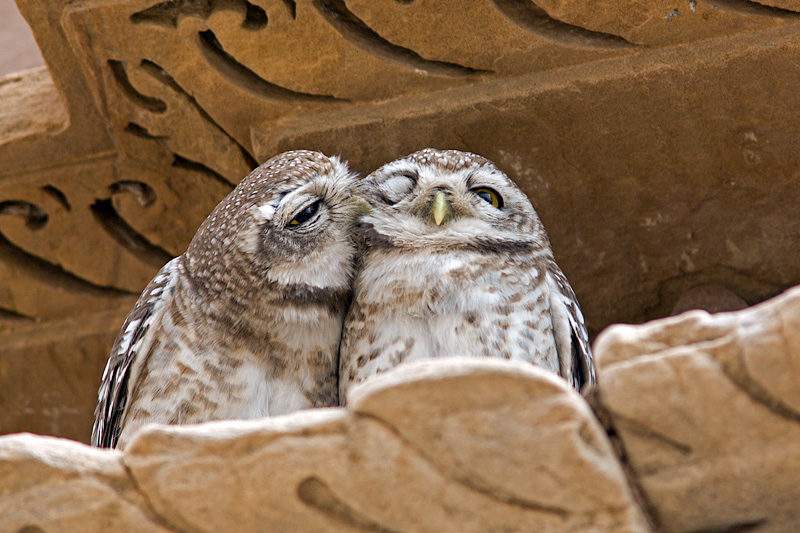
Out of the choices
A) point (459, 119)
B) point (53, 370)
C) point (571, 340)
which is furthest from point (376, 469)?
point (53, 370)

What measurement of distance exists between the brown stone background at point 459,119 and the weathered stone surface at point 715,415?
1.13 m

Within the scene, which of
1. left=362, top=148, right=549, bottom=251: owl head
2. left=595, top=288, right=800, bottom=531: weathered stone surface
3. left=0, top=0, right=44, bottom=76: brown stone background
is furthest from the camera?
left=0, top=0, right=44, bottom=76: brown stone background

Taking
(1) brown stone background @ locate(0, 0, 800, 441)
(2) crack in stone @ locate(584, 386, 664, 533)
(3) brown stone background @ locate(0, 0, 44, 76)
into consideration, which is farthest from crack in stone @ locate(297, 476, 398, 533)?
(3) brown stone background @ locate(0, 0, 44, 76)

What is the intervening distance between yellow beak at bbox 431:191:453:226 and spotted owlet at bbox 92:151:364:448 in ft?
0.84

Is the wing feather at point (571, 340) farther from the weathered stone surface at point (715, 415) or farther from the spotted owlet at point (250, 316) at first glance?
the weathered stone surface at point (715, 415)

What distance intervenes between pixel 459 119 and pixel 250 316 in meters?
0.77

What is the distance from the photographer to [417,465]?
1.26m

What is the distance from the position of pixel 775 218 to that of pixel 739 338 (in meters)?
1.31

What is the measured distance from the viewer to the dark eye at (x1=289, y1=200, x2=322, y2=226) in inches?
92.6

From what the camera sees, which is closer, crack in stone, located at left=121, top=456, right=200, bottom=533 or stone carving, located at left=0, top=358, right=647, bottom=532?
stone carving, located at left=0, top=358, right=647, bottom=532

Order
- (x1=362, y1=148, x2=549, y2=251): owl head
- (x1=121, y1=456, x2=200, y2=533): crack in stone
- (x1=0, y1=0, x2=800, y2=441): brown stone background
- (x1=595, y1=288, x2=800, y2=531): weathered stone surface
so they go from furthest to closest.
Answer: (x1=362, y1=148, x2=549, y2=251): owl head
(x1=0, y1=0, x2=800, y2=441): brown stone background
(x1=121, y1=456, x2=200, y2=533): crack in stone
(x1=595, y1=288, x2=800, y2=531): weathered stone surface

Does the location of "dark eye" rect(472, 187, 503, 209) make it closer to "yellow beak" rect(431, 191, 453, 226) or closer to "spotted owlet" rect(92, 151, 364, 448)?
"yellow beak" rect(431, 191, 453, 226)

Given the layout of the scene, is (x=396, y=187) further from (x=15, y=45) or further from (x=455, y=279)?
(x=15, y=45)

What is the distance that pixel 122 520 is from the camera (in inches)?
52.7
